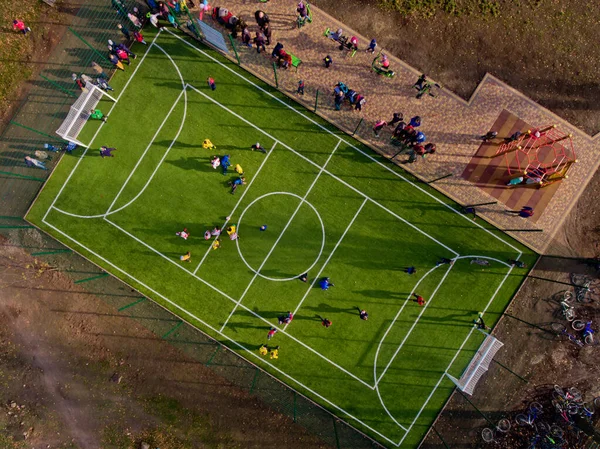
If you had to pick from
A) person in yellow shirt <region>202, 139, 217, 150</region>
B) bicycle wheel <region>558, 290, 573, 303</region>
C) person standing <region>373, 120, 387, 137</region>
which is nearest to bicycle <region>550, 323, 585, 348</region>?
A: bicycle wheel <region>558, 290, 573, 303</region>

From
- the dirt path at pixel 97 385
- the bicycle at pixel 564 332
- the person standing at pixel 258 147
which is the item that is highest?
the bicycle at pixel 564 332

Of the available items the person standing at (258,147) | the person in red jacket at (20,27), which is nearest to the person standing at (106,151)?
the person standing at (258,147)

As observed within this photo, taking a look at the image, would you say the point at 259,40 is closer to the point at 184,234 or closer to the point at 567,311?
Answer: the point at 184,234

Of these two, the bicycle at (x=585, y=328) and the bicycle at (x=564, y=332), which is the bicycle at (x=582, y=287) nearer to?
the bicycle at (x=585, y=328)

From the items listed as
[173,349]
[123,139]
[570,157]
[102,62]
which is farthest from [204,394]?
[570,157]

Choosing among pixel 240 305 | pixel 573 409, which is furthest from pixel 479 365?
pixel 240 305

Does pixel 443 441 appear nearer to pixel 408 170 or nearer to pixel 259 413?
pixel 259 413

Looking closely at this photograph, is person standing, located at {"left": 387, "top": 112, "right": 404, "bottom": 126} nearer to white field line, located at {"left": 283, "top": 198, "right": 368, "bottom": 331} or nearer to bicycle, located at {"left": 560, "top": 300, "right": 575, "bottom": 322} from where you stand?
white field line, located at {"left": 283, "top": 198, "right": 368, "bottom": 331}
